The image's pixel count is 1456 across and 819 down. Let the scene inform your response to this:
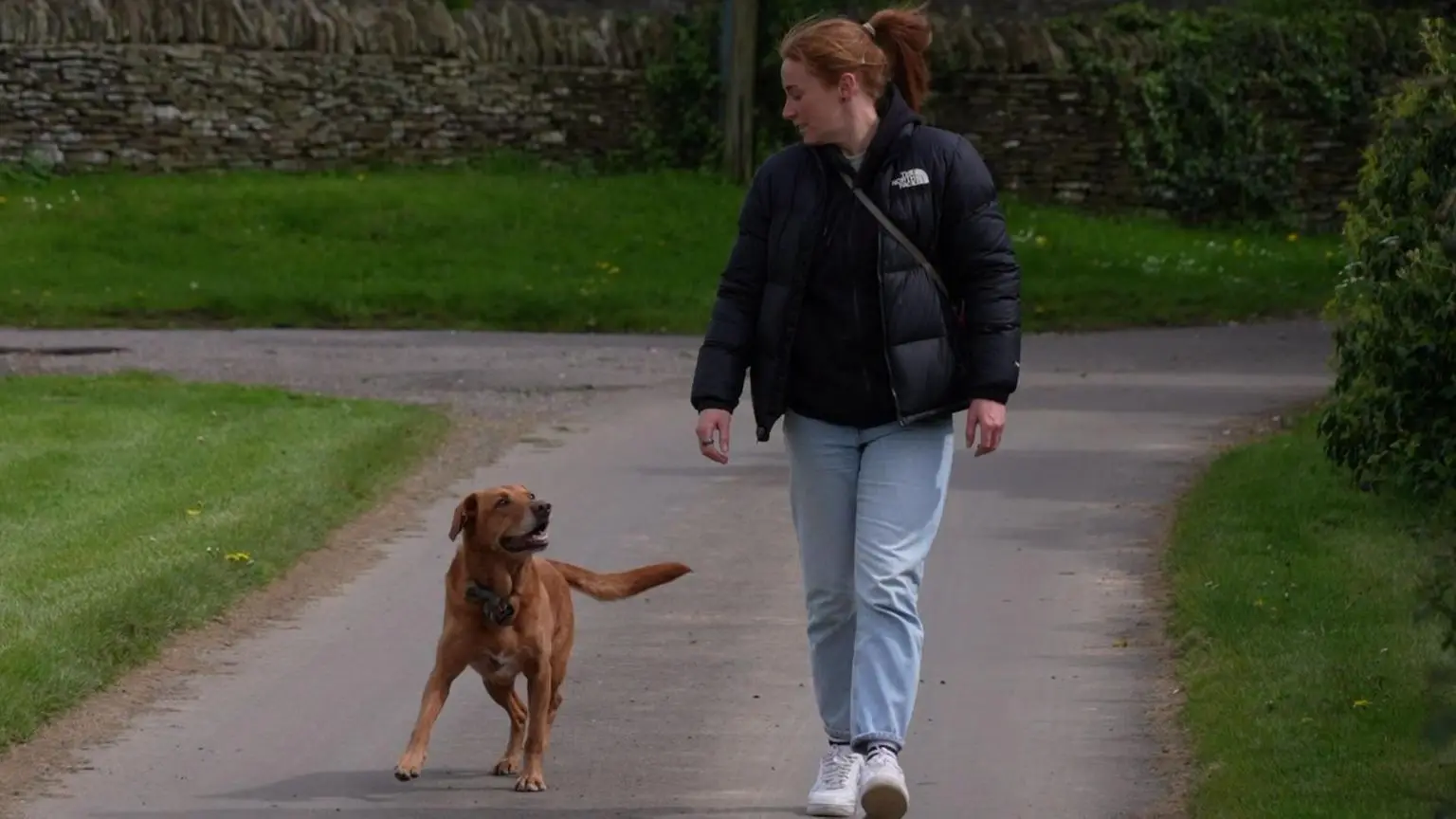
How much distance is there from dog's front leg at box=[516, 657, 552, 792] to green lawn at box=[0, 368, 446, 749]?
4.94ft

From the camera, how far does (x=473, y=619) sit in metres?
7.10

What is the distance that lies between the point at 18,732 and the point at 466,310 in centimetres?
1468

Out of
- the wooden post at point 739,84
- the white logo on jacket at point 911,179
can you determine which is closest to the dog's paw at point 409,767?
the white logo on jacket at point 911,179

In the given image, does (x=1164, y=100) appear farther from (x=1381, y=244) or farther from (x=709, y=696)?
(x=709, y=696)

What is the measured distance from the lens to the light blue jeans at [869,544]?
659cm

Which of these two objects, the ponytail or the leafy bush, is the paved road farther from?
the ponytail

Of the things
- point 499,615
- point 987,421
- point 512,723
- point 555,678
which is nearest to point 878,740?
point 987,421

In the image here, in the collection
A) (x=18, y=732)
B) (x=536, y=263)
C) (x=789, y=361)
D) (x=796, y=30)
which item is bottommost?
(x=536, y=263)

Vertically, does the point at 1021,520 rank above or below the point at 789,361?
below

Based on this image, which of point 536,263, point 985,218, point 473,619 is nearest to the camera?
point 985,218

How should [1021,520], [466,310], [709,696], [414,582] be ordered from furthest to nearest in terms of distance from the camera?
[466,310], [1021,520], [414,582], [709,696]

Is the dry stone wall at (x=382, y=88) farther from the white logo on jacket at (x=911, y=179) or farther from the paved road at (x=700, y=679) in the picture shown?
the white logo on jacket at (x=911, y=179)

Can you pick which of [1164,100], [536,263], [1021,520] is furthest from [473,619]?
[1164,100]

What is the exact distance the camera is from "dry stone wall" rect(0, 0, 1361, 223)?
27406 mm
